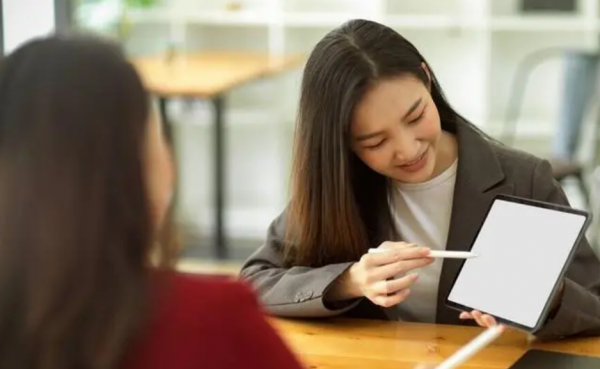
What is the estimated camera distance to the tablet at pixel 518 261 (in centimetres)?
150

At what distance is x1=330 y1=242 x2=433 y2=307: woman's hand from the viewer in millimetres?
1533

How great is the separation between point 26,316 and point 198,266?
11.8ft

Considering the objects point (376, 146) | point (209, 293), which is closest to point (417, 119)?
point (376, 146)

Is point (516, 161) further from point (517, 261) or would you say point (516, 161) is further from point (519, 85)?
point (519, 85)

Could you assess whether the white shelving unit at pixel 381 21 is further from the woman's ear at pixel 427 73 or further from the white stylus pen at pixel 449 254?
the white stylus pen at pixel 449 254

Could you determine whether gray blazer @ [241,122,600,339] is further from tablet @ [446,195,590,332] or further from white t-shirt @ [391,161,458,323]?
tablet @ [446,195,590,332]

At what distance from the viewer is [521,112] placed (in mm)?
5125

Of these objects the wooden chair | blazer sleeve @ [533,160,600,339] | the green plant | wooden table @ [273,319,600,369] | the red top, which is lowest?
the wooden chair

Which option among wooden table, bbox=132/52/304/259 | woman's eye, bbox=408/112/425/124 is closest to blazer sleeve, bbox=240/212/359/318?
woman's eye, bbox=408/112/425/124

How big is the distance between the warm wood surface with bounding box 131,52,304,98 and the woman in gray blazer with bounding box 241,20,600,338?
215 cm

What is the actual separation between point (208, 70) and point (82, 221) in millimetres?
3692

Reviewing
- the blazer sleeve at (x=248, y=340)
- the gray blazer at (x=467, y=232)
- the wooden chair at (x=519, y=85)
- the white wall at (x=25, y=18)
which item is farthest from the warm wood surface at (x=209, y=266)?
the blazer sleeve at (x=248, y=340)

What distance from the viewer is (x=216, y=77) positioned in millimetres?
4383

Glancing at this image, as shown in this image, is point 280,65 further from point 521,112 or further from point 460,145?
point 460,145
